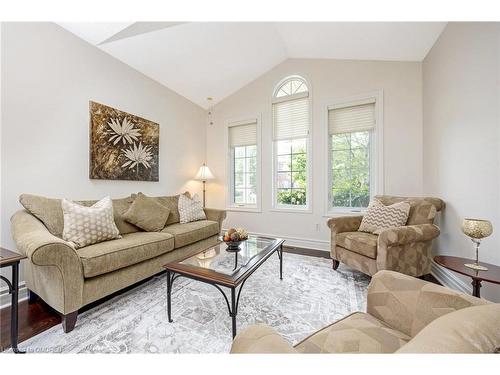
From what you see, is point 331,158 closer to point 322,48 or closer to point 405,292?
point 322,48

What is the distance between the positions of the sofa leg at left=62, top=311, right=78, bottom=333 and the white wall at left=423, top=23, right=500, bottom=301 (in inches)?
118

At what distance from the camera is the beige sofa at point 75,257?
1.41 meters

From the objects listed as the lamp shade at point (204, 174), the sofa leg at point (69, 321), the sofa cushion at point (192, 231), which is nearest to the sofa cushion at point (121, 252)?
the sofa cushion at point (192, 231)

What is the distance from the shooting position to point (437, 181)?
2402 millimetres

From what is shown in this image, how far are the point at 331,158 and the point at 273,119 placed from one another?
3.88 feet

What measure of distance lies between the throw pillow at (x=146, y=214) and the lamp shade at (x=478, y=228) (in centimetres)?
273

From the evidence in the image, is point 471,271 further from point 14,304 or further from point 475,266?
point 14,304

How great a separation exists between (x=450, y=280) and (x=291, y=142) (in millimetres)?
2600

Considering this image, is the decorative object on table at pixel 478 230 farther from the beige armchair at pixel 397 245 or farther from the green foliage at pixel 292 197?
the green foliage at pixel 292 197

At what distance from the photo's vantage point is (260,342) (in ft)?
2.15

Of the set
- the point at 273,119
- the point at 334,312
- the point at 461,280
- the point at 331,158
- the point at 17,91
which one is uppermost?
the point at 273,119

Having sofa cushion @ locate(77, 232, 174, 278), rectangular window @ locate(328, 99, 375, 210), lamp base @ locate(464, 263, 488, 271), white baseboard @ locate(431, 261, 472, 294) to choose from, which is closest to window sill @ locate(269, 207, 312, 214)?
rectangular window @ locate(328, 99, 375, 210)

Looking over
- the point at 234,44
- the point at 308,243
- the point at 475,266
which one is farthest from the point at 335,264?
the point at 234,44
